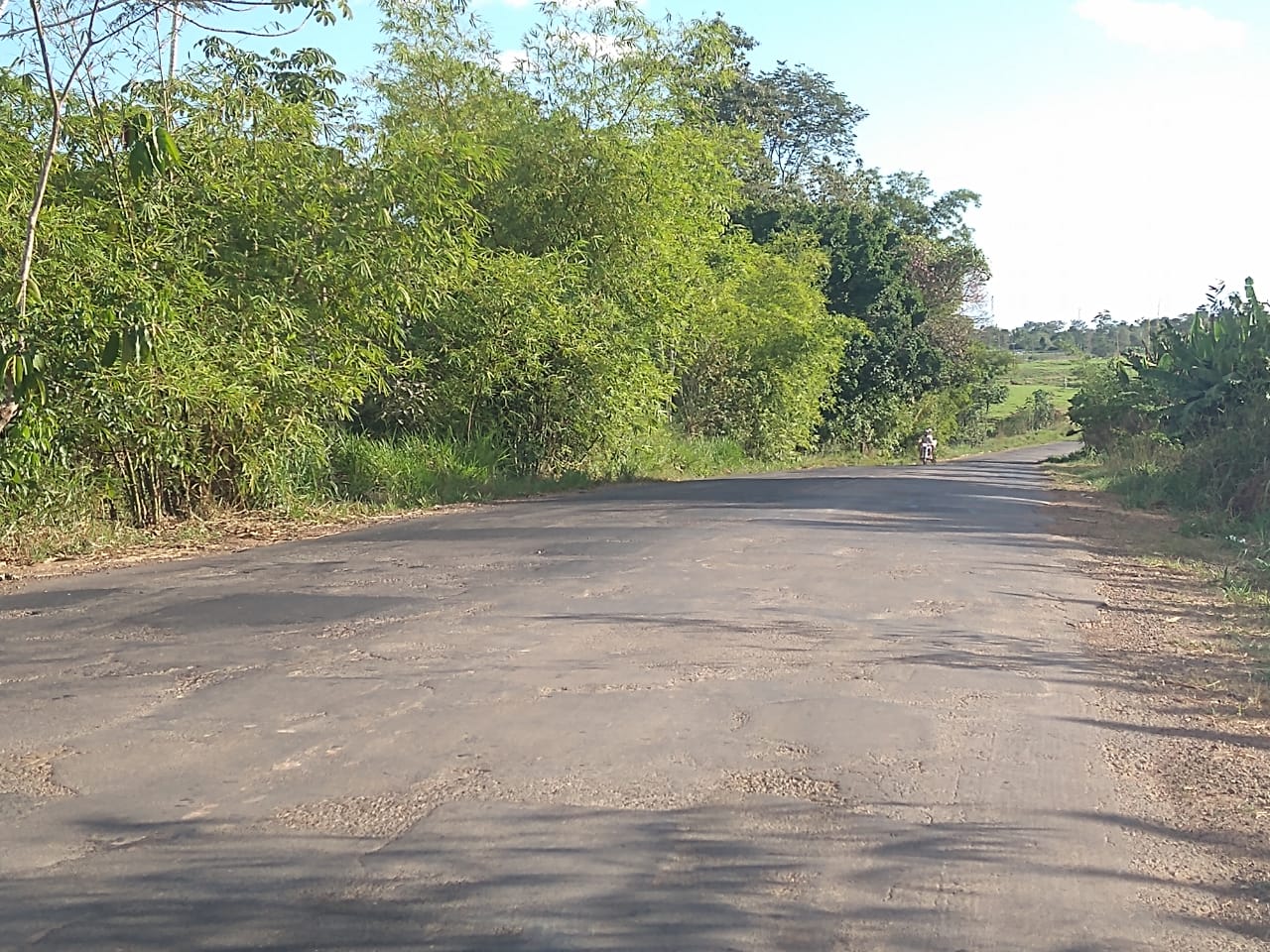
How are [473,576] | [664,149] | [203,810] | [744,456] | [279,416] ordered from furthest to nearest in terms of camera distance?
[744,456], [664,149], [279,416], [473,576], [203,810]

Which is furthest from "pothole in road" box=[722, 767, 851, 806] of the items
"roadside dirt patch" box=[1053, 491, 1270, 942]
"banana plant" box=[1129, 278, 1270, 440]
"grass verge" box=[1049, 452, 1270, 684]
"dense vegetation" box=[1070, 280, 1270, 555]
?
"banana plant" box=[1129, 278, 1270, 440]

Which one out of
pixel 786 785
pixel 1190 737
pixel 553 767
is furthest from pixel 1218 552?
pixel 553 767

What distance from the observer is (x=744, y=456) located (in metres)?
33.2

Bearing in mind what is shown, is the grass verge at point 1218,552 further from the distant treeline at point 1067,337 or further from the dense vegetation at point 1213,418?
the distant treeline at point 1067,337

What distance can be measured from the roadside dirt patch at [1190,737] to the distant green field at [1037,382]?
73.3 m

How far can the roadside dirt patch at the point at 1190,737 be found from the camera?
13.9ft

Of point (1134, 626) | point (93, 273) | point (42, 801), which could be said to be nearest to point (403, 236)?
point (93, 273)

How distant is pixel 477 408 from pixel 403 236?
5.45m

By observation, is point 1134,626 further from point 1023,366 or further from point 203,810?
point 1023,366

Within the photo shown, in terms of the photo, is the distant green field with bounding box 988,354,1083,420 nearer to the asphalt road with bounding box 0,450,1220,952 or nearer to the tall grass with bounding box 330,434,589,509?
the tall grass with bounding box 330,434,589,509

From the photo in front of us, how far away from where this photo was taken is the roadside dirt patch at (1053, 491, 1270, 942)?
167 inches

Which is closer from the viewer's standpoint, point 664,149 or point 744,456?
point 664,149

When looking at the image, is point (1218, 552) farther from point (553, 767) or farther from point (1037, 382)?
point (1037, 382)

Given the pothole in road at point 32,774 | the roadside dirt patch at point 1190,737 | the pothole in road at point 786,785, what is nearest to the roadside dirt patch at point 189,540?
the pothole in road at point 32,774
